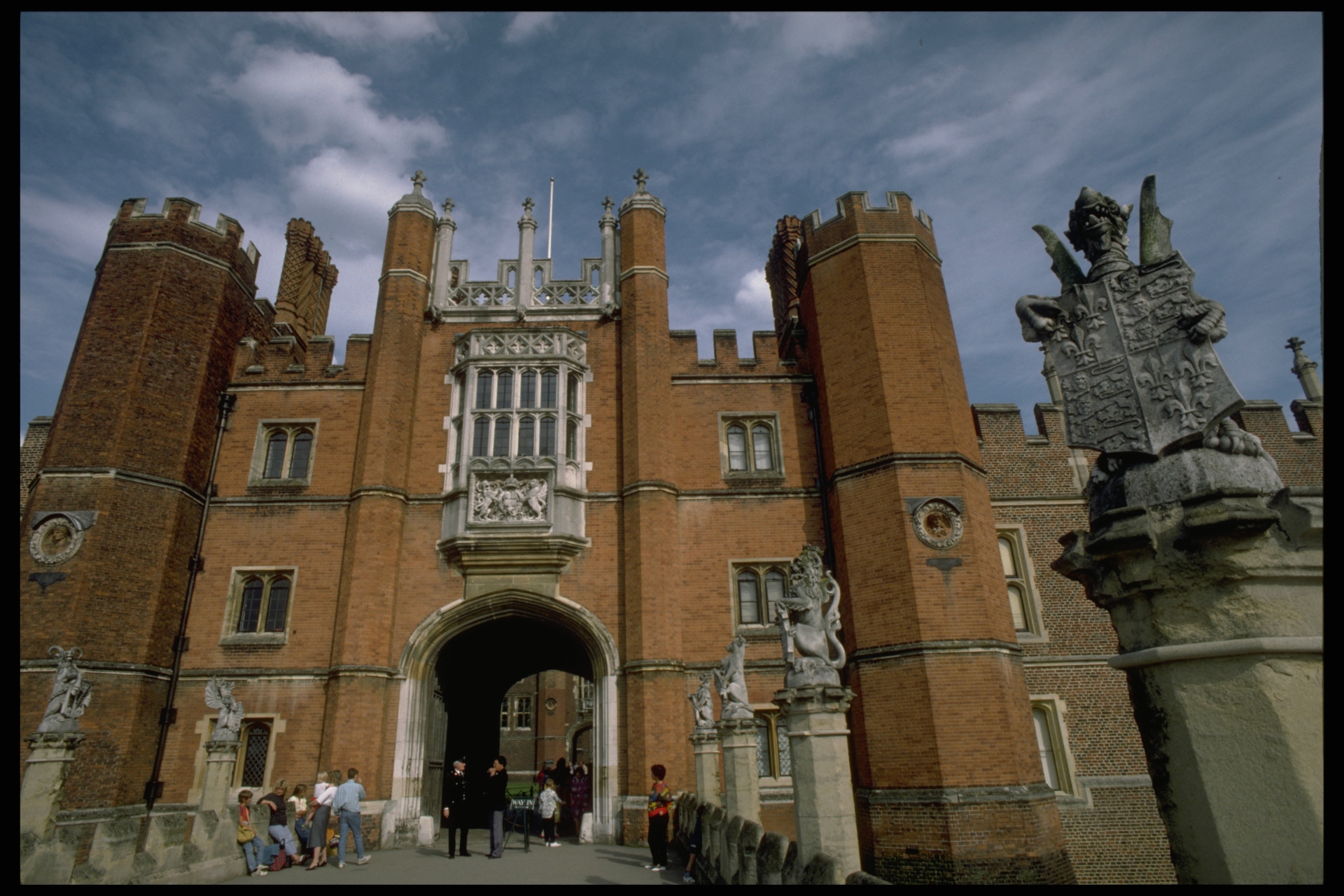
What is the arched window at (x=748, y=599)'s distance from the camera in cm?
1486

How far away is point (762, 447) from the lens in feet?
54.0

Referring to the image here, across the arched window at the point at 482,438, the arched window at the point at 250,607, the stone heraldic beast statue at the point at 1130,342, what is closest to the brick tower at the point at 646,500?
the arched window at the point at 482,438

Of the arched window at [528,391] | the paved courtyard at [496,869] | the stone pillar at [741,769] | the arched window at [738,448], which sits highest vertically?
the arched window at [528,391]

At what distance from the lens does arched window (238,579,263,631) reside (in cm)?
1470

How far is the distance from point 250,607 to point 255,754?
273cm

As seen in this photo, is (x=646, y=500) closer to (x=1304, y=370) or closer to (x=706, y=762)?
(x=706, y=762)

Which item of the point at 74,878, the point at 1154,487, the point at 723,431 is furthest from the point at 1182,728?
the point at 723,431

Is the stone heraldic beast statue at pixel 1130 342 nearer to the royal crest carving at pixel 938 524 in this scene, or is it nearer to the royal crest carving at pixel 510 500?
the royal crest carving at pixel 938 524

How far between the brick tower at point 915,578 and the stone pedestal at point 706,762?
9.44ft

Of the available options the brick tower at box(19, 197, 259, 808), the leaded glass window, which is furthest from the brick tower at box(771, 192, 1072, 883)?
the brick tower at box(19, 197, 259, 808)

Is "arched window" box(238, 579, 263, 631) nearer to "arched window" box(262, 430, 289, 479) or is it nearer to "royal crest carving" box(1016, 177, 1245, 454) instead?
"arched window" box(262, 430, 289, 479)

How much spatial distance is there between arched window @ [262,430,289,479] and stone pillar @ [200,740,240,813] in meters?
5.94

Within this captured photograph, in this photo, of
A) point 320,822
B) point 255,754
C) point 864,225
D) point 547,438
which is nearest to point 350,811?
point 320,822
